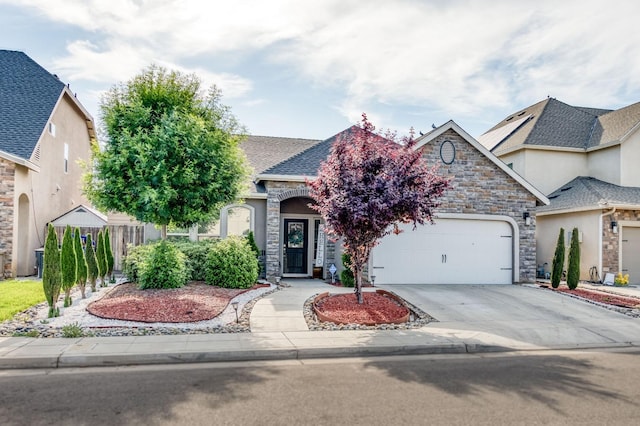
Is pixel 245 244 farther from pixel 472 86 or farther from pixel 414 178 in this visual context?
pixel 472 86

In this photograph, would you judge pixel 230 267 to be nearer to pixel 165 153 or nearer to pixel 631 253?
pixel 165 153

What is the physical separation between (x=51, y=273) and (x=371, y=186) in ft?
21.4

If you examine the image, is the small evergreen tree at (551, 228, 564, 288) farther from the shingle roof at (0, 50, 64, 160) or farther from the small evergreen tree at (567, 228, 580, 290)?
the shingle roof at (0, 50, 64, 160)

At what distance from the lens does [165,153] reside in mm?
10914

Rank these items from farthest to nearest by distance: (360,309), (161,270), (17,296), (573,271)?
(573,271)
(161,270)
(17,296)
(360,309)

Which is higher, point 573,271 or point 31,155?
point 31,155

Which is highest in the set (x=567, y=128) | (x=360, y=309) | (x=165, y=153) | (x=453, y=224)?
(x=567, y=128)

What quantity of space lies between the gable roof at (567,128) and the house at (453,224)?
6246mm

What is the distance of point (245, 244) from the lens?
14.0m

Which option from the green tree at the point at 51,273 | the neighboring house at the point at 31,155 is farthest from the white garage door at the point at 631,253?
the neighboring house at the point at 31,155

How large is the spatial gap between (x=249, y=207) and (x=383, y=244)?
15.4ft

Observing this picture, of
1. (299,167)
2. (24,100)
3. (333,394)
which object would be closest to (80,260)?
(299,167)

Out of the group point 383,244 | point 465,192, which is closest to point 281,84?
point 383,244

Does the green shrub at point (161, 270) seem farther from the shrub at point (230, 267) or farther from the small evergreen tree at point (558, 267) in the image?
the small evergreen tree at point (558, 267)
